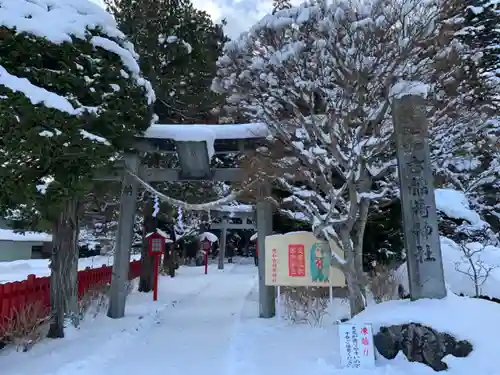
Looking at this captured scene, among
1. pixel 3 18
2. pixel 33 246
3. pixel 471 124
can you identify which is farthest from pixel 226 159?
pixel 33 246

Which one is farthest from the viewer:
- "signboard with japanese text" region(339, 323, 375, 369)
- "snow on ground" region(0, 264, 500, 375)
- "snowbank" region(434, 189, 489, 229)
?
"snowbank" region(434, 189, 489, 229)

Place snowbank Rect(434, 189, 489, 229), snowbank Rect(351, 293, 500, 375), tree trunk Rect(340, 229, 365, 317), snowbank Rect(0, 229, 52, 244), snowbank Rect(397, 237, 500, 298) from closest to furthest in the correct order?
snowbank Rect(351, 293, 500, 375) < tree trunk Rect(340, 229, 365, 317) < snowbank Rect(397, 237, 500, 298) < snowbank Rect(434, 189, 489, 229) < snowbank Rect(0, 229, 52, 244)

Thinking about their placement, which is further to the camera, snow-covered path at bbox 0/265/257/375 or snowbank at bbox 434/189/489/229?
snowbank at bbox 434/189/489/229

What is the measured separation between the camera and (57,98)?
231 inches

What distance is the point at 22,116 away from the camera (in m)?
5.60

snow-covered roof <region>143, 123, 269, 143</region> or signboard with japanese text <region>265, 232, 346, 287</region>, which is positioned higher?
snow-covered roof <region>143, 123, 269, 143</region>

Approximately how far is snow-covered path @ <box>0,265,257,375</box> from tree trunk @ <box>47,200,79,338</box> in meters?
0.59

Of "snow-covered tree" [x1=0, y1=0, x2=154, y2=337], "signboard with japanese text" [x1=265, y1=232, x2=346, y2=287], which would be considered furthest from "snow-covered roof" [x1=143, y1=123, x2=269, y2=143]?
"signboard with japanese text" [x1=265, y1=232, x2=346, y2=287]

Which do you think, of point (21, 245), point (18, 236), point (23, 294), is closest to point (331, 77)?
point (23, 294)

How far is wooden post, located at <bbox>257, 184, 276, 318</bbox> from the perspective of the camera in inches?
376

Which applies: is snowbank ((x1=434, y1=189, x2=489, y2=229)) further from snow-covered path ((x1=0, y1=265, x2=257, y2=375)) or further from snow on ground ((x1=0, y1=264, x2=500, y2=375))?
snow-covered path ((x1=0, y1=265, x2=257, y2=375))

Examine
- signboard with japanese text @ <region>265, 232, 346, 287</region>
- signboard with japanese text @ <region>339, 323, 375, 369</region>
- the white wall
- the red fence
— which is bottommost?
signboard with japanese text @ <region>339, 323, 375, 369</region>

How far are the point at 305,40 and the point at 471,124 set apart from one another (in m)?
4.25

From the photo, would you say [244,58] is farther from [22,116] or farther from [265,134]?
[22,116]
